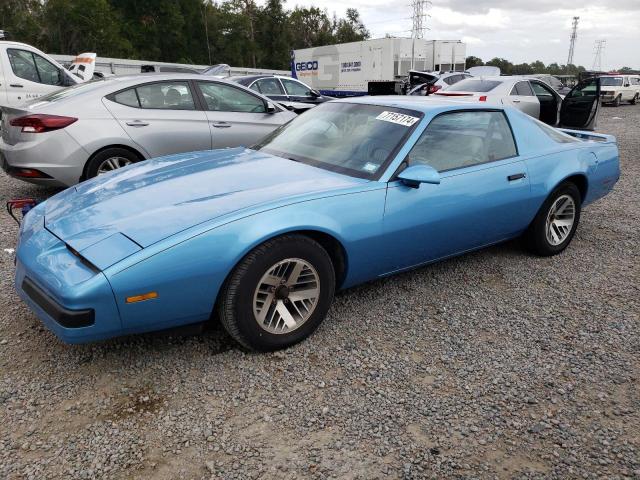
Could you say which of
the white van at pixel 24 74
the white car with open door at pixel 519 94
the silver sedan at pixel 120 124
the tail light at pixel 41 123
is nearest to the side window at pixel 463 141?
the silver sedan at pixel 120 124

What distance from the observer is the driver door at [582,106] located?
906 cm

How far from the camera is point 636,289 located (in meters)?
3.71

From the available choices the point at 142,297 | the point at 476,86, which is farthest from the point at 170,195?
the point at 476,86

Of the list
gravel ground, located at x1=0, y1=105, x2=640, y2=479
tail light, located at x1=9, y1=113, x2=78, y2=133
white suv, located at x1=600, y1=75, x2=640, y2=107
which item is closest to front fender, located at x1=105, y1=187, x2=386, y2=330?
gravel ground, located at x1=0, y1=105, x2=640, y2=479

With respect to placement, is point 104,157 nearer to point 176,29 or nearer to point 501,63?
point 176,29

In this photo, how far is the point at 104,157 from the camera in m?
5.11

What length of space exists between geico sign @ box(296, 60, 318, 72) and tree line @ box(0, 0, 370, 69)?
1257 cm

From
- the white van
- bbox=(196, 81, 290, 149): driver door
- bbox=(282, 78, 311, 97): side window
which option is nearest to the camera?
bbox=(196, 81, 290, 149): driver door

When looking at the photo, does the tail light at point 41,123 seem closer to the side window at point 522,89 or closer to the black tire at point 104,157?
the black tire at point 104,157

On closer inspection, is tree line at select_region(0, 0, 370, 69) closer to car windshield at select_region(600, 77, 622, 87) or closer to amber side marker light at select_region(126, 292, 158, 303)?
car windshield at select_region(600, 77, 622, 87)

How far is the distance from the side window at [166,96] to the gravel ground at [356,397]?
2683mm

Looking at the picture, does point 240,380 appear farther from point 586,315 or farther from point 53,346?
point 586,315

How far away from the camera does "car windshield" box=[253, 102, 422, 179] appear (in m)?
3.14

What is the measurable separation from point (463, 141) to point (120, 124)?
11.7 ft
